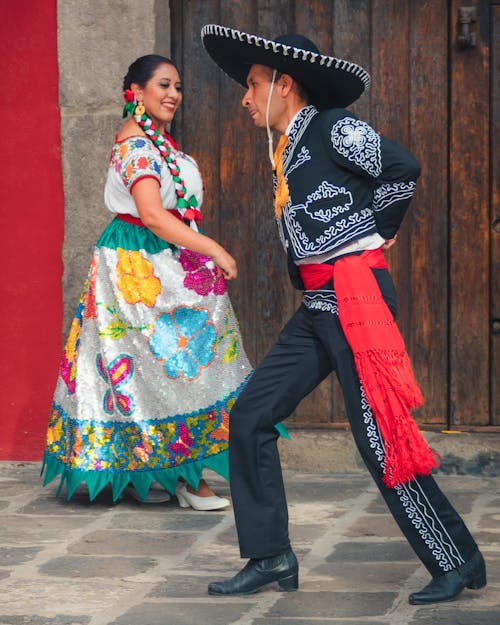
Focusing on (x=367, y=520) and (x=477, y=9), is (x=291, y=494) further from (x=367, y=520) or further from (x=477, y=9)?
(x=477, y=9)

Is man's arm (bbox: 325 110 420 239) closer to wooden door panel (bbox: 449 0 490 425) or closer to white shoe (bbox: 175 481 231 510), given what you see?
white shoe (bbox: 175 481 231 510)

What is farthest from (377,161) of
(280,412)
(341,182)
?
(280,412)

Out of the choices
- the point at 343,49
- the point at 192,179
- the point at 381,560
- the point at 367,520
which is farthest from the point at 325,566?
the point at 343,49

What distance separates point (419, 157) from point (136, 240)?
148cm

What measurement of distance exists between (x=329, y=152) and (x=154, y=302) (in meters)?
1.65

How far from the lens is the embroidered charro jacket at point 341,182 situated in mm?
3939

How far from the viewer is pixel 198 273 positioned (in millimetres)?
5492

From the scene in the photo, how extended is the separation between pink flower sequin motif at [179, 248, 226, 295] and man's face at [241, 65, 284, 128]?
1.37 metres

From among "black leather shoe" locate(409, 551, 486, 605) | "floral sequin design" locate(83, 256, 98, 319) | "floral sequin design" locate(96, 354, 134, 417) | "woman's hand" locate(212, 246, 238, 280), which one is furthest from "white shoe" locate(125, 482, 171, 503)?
"black leather shoe" locate(409, 551, 486, 605)

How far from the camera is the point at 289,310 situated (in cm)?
634

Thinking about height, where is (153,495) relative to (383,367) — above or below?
below

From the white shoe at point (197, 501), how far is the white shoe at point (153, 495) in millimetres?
118

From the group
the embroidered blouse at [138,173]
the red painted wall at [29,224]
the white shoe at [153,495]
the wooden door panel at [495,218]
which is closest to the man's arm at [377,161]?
the embroidered blouse at [138,173]

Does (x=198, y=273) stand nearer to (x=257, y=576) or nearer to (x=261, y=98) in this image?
(x=261, y=98)
